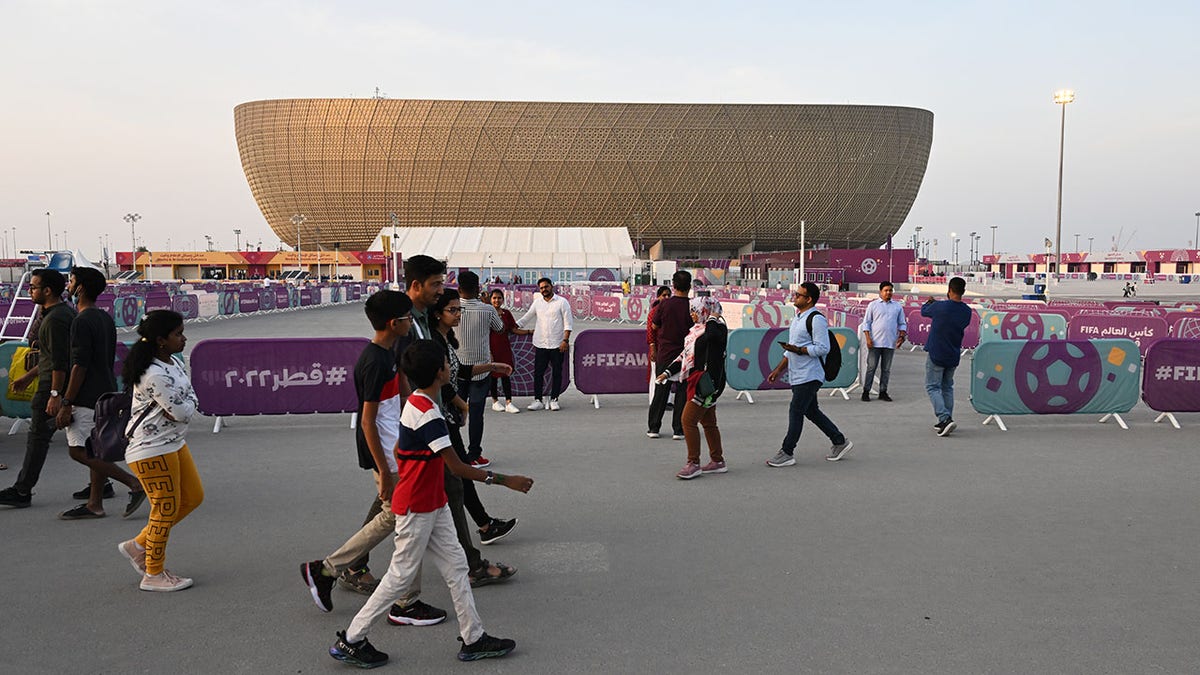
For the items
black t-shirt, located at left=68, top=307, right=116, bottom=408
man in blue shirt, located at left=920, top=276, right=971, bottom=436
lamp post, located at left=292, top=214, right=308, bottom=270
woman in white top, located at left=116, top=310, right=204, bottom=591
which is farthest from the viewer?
lamp post, located at left=292, top=214, right=308, bottom=270

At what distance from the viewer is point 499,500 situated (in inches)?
259

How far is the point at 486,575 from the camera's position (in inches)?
187

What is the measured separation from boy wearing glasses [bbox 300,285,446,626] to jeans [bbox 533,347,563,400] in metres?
6.56

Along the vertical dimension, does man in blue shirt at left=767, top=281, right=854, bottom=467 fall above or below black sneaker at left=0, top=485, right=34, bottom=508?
above

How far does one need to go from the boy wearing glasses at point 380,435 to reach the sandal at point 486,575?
0.47 m

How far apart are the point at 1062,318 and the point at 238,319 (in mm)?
26025

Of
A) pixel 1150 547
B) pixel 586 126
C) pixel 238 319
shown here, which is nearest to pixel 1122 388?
pixel 1150 547

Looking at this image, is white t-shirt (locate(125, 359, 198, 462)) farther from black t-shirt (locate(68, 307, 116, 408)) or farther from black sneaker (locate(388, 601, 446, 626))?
black sneaker (locate(388, 601, 446, 626))

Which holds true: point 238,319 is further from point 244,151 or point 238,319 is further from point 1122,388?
point 244,151

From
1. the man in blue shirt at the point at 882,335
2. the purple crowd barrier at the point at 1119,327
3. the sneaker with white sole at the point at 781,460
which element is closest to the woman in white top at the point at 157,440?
the sneaker with white sole at the point at 781,460

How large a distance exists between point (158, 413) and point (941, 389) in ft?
25.1

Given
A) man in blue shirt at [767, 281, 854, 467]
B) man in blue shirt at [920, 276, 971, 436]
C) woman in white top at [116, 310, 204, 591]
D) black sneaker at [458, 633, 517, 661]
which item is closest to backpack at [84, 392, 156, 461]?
woman in white top at [116, 310, 204, 591]

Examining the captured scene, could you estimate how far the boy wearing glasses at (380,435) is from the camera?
412 centimetres

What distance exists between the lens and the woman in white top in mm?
4605
